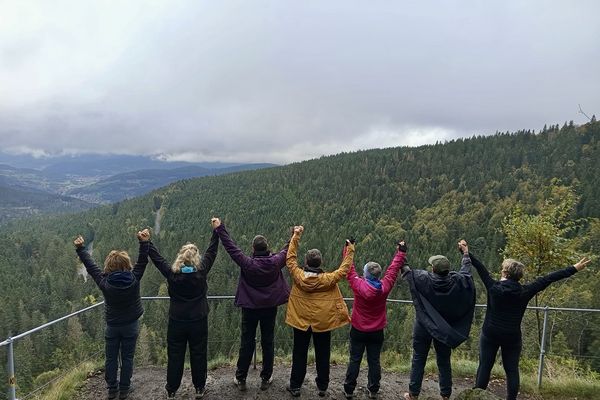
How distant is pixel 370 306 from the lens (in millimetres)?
5754

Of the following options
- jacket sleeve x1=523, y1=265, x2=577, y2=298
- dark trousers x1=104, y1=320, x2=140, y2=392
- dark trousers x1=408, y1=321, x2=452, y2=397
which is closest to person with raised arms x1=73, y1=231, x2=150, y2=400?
dark trousers x1=104, y1=320, x2=140, y2=392

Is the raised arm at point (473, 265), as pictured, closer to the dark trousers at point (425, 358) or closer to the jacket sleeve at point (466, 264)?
the jacket sleeve at point (466, 264)

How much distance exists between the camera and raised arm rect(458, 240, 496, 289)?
5.44 meters

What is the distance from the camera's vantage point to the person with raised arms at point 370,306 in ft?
18.6

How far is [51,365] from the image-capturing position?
44188mm

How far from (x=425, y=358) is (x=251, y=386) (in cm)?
260

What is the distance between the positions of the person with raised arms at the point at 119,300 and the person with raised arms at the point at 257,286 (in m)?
1.26

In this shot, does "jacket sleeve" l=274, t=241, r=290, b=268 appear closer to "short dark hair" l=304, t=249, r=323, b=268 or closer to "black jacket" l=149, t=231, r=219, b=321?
"short dark hair" l=304, t=249, r=323, b=268

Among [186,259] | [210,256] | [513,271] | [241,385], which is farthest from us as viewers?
[241,385]

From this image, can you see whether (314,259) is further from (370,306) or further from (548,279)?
(548,279)

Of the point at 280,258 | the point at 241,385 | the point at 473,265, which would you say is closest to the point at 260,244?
the point at 280,258

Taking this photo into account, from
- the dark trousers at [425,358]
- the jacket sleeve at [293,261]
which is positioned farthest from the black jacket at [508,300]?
the jacket sleeve at [293,261]

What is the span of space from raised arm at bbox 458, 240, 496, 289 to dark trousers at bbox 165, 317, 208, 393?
3.57m

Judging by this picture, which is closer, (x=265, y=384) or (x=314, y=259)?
(x=314, y=259)
